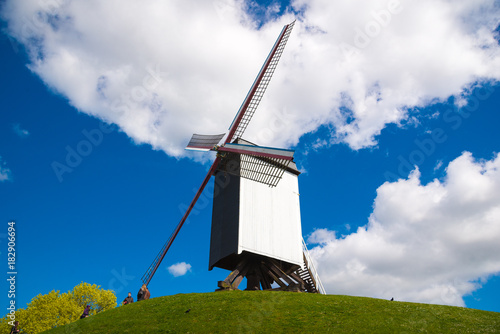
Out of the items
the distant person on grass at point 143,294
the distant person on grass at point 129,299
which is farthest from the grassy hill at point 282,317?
the distant person on grass at point 129,299

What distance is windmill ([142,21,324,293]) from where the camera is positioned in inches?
1051

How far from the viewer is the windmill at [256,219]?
26.7m

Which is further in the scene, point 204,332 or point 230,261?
point 230,261

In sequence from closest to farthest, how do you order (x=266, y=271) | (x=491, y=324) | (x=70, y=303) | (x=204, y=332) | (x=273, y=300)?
(x=204, y=332)
(x=491, y=324)
(x=273, y=300)
(x=266, y=271)
(x=70, y=303)

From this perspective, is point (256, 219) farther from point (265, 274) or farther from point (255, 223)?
point (265, 274)

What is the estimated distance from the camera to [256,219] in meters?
27.6

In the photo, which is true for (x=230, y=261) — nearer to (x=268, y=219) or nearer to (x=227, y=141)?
(x=268, y=219)

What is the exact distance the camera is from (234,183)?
29453mm

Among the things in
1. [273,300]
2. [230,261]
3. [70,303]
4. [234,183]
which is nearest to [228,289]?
[230,261]

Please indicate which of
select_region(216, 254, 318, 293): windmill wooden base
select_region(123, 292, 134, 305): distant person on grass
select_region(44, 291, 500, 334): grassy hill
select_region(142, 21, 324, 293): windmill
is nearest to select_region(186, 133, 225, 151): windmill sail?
select_region(142, 21, 324, 293): windmill

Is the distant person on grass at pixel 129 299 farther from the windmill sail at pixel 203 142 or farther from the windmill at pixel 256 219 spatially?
the windmill sail at pixel 203 142

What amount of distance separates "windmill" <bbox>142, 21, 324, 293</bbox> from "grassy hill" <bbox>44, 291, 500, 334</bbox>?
594 centimetres

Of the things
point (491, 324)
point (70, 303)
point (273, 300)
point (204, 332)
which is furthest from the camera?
point (70, 303)

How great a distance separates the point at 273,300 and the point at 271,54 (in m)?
24.4
